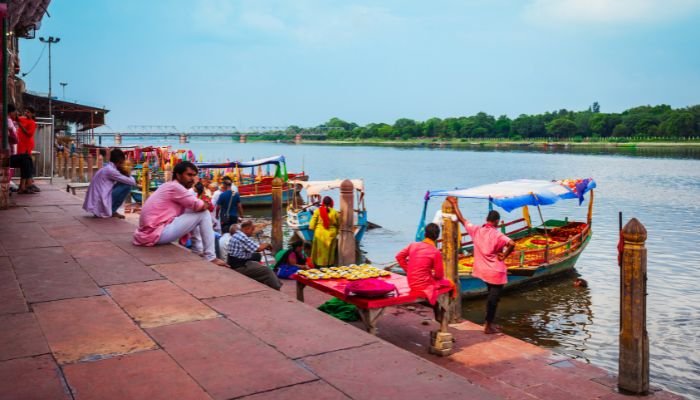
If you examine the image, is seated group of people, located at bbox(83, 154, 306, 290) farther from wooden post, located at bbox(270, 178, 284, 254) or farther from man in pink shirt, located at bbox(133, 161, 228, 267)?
wooden post, located at bbox(270, 178, 284, 254)

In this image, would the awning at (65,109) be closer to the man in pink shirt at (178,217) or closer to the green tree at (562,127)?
the man in pink shirt at (178,217)

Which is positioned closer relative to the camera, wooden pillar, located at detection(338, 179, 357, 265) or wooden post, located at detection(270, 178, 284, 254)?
wooden pillar, located at detection(338, 179, 357, 265)

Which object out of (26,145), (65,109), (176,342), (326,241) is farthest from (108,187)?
(65,109)

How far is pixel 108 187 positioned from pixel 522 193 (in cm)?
1042

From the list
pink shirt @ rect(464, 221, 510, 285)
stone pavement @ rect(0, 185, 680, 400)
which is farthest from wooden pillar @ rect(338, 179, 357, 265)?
stone pavement @ rect(0, 185, 680, 400)

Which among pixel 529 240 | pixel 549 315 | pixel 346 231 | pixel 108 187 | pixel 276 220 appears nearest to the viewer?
pixel 108 187

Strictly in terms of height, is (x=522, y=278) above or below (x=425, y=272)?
below

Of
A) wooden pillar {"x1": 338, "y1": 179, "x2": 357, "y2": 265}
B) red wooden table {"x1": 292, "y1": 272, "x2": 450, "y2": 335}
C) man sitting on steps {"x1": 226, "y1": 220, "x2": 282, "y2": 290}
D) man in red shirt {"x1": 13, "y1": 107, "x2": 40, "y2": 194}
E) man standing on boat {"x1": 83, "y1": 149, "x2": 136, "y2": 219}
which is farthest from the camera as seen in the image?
man in red shirt {"x1": 13, "y1": 107, "x2": 40, "y2": 194}

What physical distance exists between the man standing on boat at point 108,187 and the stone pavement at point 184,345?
6.21 feet

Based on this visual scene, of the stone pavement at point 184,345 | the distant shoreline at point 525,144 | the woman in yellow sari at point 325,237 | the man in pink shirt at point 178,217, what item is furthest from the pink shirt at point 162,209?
the distant shoreline at point 525,144

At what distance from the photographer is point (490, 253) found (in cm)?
880

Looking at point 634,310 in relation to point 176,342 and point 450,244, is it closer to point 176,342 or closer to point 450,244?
point 450,244

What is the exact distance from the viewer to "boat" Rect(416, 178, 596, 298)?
571 inches

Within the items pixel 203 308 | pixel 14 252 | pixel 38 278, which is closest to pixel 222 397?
pixel 203 308
